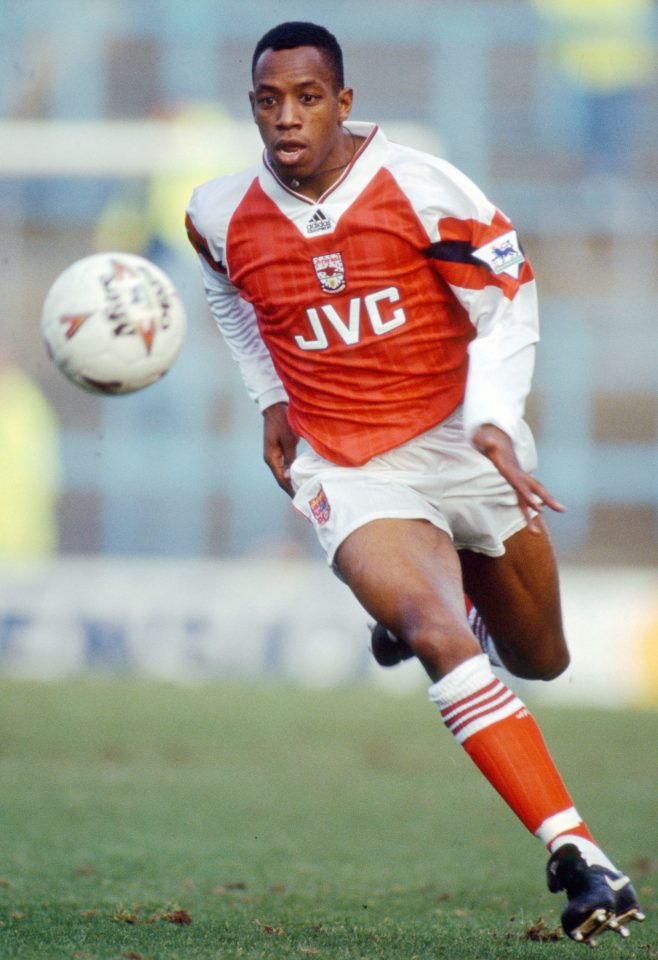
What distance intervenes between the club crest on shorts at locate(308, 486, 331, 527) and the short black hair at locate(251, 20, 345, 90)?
121cm

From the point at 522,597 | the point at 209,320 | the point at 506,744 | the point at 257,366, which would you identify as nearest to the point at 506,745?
the point at 506,744

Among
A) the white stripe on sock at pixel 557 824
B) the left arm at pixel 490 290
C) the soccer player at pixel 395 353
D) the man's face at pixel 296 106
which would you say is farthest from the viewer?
the man's face at pixel 296 106

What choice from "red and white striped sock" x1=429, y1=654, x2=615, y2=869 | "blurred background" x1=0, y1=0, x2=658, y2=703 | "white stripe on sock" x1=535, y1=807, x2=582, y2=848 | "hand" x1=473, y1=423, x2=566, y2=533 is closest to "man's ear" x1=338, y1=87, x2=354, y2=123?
"hand" x1=473, y1=423, x2=566, y2=533

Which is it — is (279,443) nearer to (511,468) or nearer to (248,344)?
(248,344)

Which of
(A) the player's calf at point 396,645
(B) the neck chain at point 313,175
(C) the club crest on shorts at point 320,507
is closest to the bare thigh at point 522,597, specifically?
(A) the player's calf at point 396,645

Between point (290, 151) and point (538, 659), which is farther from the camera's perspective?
point (538, 659)

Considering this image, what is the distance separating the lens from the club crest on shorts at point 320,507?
488 cm

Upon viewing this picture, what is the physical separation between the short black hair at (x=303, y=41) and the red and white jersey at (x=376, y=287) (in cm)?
26

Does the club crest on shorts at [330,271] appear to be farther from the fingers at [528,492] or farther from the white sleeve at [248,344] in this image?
the fingers at [528,492]

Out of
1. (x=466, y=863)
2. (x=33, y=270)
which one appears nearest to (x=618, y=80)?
(x=33, y=270)

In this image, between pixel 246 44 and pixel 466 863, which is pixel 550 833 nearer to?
pixel 466 863

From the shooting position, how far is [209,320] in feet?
58.6

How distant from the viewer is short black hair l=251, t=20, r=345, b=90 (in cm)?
471

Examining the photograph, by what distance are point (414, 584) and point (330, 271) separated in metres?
1.04
